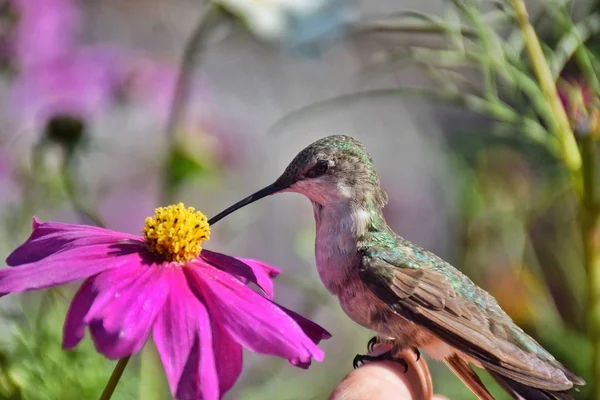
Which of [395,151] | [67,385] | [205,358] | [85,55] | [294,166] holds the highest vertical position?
[395,151]

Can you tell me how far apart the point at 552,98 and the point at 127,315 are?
0.44 metres

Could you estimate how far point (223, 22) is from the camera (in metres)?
0.98

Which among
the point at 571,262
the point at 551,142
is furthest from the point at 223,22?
the point at 571,262

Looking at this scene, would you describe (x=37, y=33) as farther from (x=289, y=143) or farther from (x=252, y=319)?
(x=289, y=143)

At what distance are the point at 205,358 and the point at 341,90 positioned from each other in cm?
191

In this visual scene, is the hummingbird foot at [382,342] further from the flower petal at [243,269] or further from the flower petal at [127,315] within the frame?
the flower petal at [127,315]

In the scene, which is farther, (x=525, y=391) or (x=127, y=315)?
(x=525, y=391)

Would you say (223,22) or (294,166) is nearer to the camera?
(294,166)

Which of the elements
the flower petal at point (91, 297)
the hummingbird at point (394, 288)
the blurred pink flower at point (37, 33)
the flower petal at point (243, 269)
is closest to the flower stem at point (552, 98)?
the hummingbird at point (394, 288)

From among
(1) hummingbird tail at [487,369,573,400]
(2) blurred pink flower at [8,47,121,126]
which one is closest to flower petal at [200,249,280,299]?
(1) hummingbird tail at [487,369,573,400]

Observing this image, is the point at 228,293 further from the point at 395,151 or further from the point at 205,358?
the point at 395,151

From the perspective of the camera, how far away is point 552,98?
2.42 feet

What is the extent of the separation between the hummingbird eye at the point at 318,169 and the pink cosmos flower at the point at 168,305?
0.41 feet

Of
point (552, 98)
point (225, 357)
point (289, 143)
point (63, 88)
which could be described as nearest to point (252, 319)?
point (225, 357)
